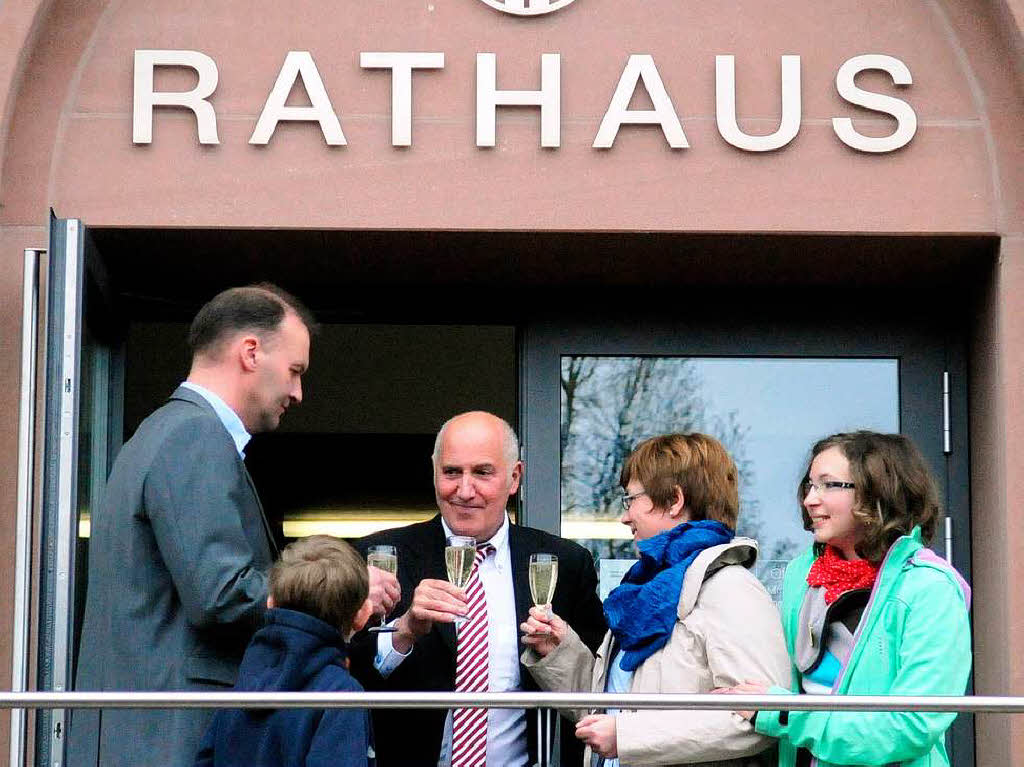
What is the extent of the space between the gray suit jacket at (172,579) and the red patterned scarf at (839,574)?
4.47ft

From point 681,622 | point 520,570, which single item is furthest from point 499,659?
point 681,622

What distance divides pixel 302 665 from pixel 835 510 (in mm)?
1356

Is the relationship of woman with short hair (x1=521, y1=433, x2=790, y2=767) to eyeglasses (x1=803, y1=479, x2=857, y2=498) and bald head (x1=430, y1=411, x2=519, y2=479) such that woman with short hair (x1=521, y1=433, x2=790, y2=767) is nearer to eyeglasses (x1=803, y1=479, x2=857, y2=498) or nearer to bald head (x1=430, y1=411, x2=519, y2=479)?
eyeglasses (x1=803, y1=479, x2=857, y2=498)

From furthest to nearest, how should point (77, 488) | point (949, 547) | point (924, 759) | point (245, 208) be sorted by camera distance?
point (949, 547) → point (245, 208) → point (77, 488) → point (924, 759)

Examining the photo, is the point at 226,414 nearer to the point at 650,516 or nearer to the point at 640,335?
the point at 650,516

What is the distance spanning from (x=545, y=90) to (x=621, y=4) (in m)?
0.38

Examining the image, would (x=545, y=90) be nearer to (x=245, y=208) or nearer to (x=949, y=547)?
(x=245, y=208)

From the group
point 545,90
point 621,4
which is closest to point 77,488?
point 545,90

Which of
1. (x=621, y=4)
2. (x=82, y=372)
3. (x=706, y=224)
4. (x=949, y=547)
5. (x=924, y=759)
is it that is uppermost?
(x=621, y=4)

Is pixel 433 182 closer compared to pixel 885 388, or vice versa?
pixel 433 182

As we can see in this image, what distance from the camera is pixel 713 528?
4.39m

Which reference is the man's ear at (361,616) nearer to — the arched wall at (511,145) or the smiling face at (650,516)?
the smiling face at (650,516)

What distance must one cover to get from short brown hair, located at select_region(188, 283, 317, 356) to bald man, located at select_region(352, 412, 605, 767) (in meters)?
0.69

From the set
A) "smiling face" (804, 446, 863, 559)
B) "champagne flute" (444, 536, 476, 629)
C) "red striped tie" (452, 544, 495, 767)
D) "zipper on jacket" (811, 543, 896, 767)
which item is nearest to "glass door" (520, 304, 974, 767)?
"red striped tie" (452, 544, 495, 767)
